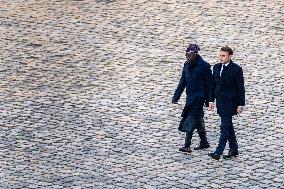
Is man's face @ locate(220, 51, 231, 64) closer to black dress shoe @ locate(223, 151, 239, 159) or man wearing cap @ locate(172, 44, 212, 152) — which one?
man wearing cap @ locate(172, 44, 212, 152)

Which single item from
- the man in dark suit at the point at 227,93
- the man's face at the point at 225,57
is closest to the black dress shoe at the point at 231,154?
the man in dark suit at the point at 227,93

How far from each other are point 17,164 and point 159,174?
2.16 m

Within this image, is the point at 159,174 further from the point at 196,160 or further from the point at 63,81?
the point at 63,81

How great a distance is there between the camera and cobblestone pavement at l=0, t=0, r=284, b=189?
1372cm

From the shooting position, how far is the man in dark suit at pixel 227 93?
46.4 ft

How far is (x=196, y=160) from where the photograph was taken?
14.3 metres

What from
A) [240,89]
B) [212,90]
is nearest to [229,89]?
[240,89]

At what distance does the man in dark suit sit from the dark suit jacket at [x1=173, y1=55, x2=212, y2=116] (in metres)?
0.20

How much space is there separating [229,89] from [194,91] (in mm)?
599

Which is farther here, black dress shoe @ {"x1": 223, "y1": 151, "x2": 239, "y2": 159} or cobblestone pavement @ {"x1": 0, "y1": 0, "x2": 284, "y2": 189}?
black dress shoe @ {"x1": 223, "y1": 151, "x2": 239, "y2": 159}

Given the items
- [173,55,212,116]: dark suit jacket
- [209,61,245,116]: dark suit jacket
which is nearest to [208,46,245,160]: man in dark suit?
[209,61,245,116]: dark suit jacket

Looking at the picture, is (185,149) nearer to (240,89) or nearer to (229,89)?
(229,89)

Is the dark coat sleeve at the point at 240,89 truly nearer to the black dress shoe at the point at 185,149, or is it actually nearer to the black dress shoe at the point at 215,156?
the black dress shoe at the point at 215,156

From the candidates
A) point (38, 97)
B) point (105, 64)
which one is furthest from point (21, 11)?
point (38, 97)
